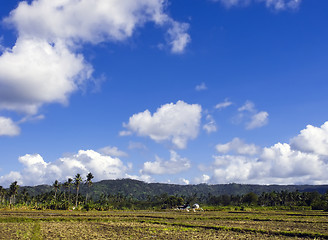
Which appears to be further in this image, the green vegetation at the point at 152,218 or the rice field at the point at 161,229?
the green vegetation at the point at 152,218

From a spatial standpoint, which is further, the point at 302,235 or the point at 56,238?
the point at 302,235

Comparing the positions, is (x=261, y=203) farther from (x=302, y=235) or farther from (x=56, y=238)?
(x=56, y=238)

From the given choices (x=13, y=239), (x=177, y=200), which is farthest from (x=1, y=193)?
(x=13, y=239)

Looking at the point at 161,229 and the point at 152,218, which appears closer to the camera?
the point at 161,229

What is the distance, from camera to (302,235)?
34.2m

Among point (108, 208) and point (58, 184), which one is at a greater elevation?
A: point (58, 184)

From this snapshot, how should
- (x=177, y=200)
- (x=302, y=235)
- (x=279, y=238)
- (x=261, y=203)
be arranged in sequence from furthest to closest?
(x=261, y=203) < (x=177, y=200) < (x=302, y=235) < (x=279, y=238)

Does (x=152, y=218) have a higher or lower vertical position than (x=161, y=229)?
lower

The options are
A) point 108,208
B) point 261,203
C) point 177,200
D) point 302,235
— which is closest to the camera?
point 302,235

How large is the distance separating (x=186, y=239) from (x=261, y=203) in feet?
582

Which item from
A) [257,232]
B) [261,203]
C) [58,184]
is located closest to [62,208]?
[58,184]

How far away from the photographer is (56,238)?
3117 cm

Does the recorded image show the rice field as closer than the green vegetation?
Yes

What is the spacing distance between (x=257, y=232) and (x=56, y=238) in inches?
976
